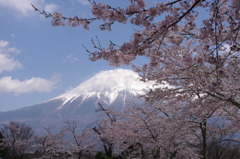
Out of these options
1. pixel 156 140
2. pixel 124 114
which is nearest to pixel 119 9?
pixel 156 140

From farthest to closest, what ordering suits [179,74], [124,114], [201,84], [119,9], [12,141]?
1. [12,141]
2. [124,114]
3. [179,74]
4. [201,84]
5. [119,9]

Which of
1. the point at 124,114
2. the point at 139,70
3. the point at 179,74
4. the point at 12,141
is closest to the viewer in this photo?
the point at 179,74

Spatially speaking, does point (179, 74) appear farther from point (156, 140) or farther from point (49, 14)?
point (156, 140)

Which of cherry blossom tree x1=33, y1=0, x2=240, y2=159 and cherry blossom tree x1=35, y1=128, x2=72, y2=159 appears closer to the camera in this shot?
cherry blossom tree x1=33, y1=0, x2=240, y2=159

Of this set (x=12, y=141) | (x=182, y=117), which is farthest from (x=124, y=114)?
(x=12, y=141)

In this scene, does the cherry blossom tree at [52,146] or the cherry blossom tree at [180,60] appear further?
the cherry blossom tree at [52,146]

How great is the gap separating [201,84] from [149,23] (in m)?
3.02

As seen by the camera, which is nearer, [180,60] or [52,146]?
[180,60]

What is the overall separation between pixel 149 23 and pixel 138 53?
46cm

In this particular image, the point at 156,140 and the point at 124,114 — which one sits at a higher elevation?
the point at 124,114

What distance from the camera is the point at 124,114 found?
12.3m

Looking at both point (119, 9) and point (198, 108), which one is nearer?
point (119, 9)

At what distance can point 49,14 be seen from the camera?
9.97 ft

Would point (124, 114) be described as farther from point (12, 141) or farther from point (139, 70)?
point (12, 141)
